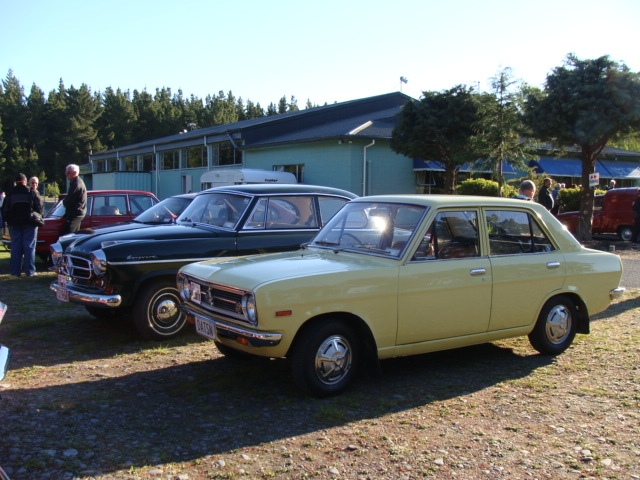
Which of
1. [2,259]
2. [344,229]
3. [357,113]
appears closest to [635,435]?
[344,229]

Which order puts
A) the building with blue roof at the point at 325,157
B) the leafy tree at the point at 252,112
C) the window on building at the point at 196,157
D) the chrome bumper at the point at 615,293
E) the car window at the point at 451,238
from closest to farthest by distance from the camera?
the car window at the point at 451,238, the chrome bumper at the point at 615,293, the building with blue roof at the point at 325,157, the window on building at the point at 196,157, the leafy tree at the point at 252,112

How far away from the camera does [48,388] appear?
4879 millimetres

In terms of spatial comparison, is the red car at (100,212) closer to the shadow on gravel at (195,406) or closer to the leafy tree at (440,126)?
the shadow on gravel at (195,406)

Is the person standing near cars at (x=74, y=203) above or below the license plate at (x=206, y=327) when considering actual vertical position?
above

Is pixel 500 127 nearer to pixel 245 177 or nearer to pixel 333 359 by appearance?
pixel 245 177

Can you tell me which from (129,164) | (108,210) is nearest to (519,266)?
→ (108,210)

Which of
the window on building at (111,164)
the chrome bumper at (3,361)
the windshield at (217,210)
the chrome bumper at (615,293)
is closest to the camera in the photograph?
the chrome bumper at (3,361)

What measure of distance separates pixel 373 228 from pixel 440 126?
61.2ft

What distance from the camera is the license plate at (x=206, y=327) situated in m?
4.74

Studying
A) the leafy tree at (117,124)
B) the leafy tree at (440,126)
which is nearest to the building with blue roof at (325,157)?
the leafy tree at (440,126)

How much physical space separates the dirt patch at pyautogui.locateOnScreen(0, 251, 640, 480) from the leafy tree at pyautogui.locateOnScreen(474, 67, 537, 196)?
15081 millimetres

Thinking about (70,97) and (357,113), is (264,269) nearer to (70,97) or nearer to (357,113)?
(357,113)

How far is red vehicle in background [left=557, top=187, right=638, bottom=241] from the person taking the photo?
1927 centimetres

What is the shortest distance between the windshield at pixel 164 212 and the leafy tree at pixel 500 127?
523 inches
